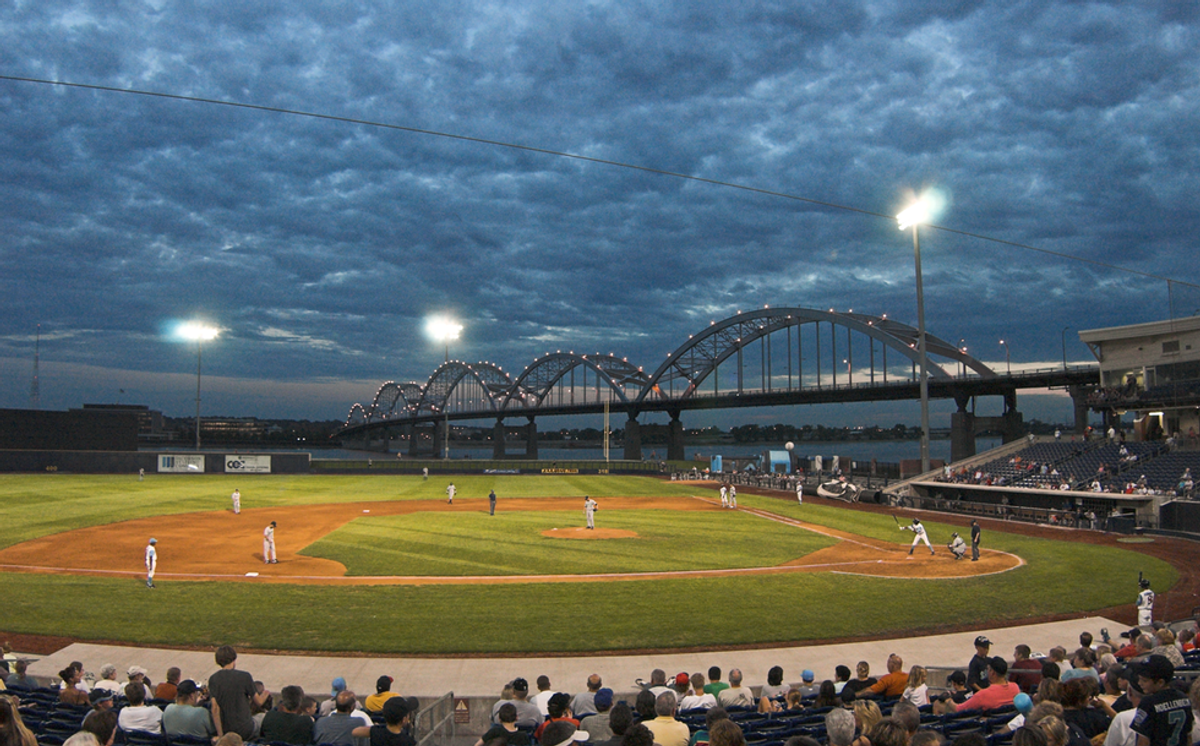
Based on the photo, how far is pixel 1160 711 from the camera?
5.18m

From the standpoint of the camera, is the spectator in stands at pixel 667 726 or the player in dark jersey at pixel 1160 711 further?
the spectator in stands at pixel 667 726

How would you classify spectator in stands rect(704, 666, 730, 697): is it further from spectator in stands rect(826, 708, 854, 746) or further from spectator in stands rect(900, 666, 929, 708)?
spectator in stands rect(826, 708, 854, 746)

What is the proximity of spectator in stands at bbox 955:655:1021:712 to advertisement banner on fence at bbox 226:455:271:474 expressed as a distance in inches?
2742

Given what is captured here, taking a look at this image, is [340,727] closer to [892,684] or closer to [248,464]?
[892,684]

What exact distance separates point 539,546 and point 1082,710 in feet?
72.0

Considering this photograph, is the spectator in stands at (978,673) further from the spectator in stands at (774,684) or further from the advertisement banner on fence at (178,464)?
the advertisement banner on fence at (178,464)

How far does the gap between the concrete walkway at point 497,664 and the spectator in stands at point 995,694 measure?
4.43m

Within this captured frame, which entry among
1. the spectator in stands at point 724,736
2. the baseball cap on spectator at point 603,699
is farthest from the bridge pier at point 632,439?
the spectator in stands at point 724,736

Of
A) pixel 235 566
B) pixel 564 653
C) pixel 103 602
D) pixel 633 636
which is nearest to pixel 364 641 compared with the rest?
pixel 564 653

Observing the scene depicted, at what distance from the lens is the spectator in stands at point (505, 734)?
5.52 meters

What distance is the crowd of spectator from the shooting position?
16.9 feet

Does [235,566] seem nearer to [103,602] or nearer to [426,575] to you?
[103,602]

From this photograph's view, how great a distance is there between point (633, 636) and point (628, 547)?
12119 millimetres

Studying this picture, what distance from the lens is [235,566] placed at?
75.3 feet
